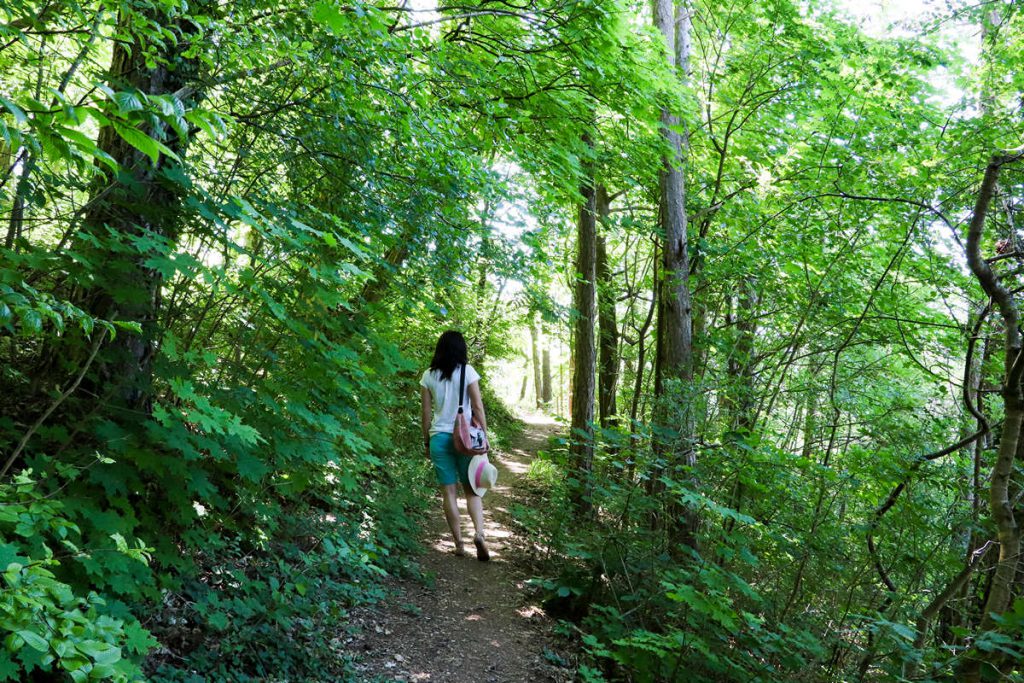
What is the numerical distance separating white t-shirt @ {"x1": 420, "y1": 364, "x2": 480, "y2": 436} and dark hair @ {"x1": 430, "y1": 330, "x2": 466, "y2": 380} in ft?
0.13

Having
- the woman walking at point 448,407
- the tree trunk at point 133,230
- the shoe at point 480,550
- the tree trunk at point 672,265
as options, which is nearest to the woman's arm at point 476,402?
the woman walking at point 448,407

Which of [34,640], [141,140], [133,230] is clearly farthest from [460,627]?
[141,140]

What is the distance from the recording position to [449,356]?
18.9ft

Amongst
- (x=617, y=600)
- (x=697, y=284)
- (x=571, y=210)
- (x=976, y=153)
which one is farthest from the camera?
(x=571, y=210)

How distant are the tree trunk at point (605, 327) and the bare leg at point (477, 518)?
5.26 meters

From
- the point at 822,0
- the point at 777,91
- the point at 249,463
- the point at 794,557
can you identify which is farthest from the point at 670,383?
the point at 822,0

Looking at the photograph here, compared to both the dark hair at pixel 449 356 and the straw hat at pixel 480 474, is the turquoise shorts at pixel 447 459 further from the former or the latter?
the dark hair at pixel 449 356

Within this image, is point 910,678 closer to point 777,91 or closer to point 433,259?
point 433,259

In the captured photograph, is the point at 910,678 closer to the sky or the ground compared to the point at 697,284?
closer to the ground

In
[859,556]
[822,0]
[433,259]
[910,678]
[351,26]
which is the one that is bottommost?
[910,678]

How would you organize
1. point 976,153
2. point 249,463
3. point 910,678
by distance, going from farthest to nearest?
point 976,153, point 910,678, point 249,463

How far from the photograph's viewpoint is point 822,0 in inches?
436

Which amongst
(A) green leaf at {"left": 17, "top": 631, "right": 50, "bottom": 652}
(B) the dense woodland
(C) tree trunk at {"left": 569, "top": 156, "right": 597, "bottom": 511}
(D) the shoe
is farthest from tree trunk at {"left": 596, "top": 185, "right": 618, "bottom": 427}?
(A) green leaf at {"left": 17, "top": 631, "right": 50, "bottom": 652}

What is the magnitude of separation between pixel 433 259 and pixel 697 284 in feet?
17.7
